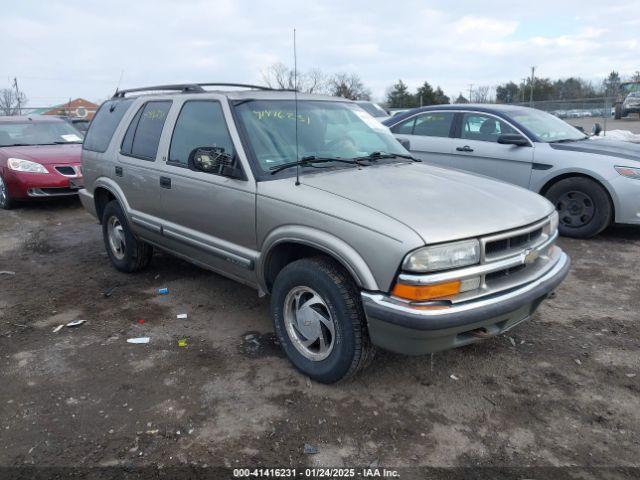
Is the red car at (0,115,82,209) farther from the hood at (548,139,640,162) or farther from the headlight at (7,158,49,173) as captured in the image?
the hood at (548,139,640,162)

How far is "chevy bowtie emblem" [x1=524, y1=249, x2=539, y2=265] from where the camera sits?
307 cm

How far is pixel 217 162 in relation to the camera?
3611mm

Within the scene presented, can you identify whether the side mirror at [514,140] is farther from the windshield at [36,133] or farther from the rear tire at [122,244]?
the windshield at [36,133]

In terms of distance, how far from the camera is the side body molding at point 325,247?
2787 millimetres

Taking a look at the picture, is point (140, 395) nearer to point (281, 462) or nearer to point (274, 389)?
point (274, 389)

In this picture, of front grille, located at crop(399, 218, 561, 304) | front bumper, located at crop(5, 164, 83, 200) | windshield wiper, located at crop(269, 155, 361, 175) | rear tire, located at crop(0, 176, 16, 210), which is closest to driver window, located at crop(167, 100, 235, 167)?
windshield wiper, located at crop(269, 155, 361, 175)

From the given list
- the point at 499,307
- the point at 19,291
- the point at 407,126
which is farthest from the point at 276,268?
the point at 407,126

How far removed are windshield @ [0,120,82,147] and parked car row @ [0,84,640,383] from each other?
4723mm

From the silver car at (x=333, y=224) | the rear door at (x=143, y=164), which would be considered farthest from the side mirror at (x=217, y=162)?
the rear door at (x=143, y=164)

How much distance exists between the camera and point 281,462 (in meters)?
2.59

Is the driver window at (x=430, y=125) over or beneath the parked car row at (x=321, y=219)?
over

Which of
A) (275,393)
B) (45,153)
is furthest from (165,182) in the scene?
(45,153)

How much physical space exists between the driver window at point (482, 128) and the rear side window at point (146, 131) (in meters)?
4.39

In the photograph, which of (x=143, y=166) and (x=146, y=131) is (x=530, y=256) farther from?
(x=146, y=131)
